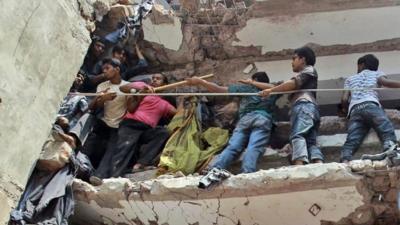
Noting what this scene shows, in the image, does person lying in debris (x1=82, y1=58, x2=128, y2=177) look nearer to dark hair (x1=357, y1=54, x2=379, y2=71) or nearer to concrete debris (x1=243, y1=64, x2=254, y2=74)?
concrete debris (x1=243, y1=64, x2=254, y2=74)

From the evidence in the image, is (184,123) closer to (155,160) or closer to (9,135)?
(155,160)

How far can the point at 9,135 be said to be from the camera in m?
6.39

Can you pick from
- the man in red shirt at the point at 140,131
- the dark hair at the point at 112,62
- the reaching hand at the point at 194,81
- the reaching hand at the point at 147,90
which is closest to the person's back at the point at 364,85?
the reaching hand at the point at 194,81

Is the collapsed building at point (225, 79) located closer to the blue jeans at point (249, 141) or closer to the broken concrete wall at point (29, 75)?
the broken concrete wall at point (29, 75)

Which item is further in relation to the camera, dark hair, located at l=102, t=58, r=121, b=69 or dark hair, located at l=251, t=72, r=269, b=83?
dark hair, located at l=102, t=58, r=121, b=69

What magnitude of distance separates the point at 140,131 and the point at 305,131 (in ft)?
5.64

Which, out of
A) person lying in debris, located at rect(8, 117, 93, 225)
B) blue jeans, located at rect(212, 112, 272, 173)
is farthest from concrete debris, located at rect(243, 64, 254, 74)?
person lying in debris, located at rect(8, 117, 93, 225)

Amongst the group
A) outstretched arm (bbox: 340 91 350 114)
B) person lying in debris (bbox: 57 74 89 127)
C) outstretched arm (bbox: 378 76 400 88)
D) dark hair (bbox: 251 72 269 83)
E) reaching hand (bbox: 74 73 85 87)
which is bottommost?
person lying in debris (bbox: 57 74 89 127)

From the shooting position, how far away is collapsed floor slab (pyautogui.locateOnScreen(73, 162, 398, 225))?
6.24 metres

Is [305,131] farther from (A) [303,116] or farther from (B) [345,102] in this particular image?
(B) [345,102]

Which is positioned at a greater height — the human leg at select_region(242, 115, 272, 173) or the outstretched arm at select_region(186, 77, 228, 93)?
the outstretched arm at select_region(186, 77, 228, 93)

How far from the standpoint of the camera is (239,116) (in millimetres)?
7797

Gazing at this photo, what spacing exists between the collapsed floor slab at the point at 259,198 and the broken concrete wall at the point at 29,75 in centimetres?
67

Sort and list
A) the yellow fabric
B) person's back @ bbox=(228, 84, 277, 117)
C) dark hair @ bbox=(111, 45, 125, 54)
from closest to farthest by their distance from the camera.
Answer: the yellow fabric, person's back @ bbox=(228, 84, 277, 117), dark hair @ bbox=(111, 45, 125, 54)
